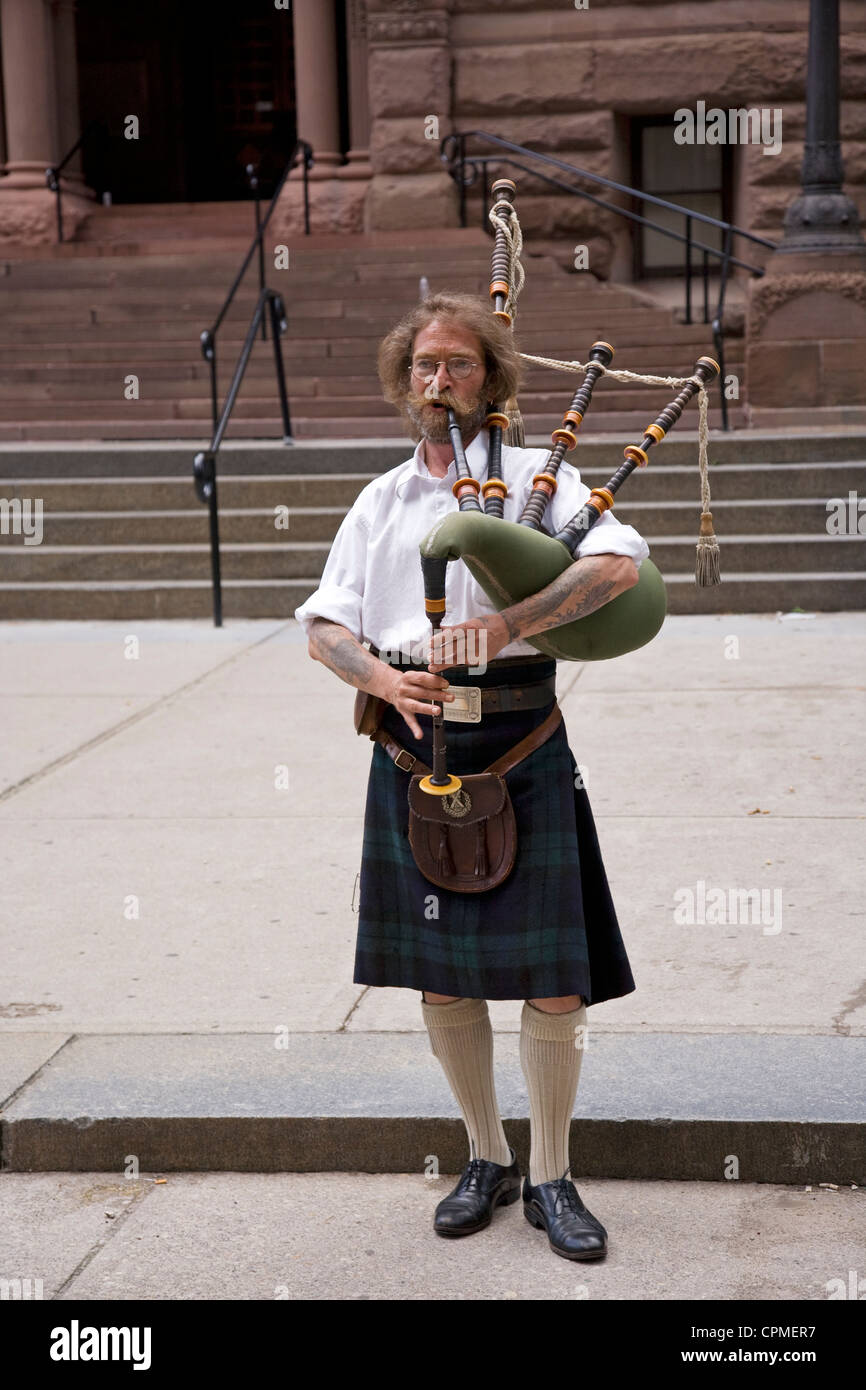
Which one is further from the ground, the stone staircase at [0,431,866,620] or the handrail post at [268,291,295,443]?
the handrail post at [268,291,295,443]

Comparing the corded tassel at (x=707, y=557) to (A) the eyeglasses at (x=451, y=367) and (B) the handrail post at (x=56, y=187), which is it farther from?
(B) the handrail post at (x=56, y=187)

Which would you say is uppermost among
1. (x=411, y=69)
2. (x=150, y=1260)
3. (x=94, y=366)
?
(x=411, y=69)

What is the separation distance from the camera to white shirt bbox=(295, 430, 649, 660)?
11.3 feet

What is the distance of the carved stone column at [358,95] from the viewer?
1656 centimetres

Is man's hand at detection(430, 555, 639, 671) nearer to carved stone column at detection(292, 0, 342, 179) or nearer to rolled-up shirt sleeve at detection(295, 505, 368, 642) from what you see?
rolled-up shirt sleeve at detection(295, 505, 368, 642)

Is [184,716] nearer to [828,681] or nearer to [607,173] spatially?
[828,681]

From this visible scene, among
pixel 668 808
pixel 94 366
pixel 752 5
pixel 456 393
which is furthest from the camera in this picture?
pixel 752 5

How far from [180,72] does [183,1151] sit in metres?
18.7

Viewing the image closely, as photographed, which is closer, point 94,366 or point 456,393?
point 456,393

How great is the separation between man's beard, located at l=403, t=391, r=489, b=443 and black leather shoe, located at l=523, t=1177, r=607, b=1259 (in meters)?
1.58

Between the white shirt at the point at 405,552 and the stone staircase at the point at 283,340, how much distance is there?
9698 mm

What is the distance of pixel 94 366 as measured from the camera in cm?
1477

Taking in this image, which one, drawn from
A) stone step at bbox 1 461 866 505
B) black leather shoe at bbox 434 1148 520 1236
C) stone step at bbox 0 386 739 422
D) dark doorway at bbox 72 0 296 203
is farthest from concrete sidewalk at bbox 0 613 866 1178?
dark doorway at bbox 72 0 296 203

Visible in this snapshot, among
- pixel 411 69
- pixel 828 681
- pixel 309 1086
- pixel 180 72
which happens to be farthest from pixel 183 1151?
pixel 180 72
